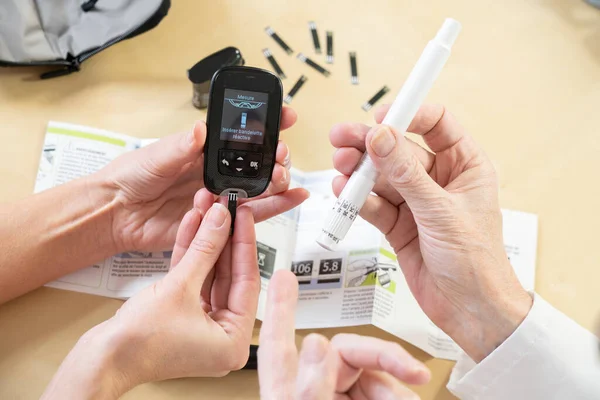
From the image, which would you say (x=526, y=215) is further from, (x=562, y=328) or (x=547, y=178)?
(x=562, y=328)

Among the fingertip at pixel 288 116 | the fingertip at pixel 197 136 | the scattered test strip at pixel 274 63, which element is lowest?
the fingertip at pixel 197 136

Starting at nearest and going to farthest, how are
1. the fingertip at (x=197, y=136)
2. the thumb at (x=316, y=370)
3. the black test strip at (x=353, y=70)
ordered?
1. the thumb at (x=316, y=370)
2. the fingertip at (x=197, y=136)
3. the black test strip at (x=353, y=70)

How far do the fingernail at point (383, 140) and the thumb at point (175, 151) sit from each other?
9.1 inches

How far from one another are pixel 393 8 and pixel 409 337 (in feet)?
2.06

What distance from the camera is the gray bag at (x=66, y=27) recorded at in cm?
83

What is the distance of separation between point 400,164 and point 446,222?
0.35 ft

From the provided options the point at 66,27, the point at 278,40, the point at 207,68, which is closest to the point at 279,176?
the point at 207,68

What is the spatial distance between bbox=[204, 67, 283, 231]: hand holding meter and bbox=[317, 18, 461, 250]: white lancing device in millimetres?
121

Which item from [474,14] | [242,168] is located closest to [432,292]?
[242,168]

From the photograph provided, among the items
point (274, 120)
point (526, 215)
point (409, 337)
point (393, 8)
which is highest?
point (393, 8)

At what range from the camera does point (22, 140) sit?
81cm

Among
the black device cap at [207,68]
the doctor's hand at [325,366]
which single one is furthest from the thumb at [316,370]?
the black device cap at [207,68]

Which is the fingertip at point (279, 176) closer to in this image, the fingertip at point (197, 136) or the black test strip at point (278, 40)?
the fingertip at point (197, 136)

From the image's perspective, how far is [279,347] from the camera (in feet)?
1.14
